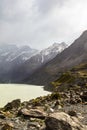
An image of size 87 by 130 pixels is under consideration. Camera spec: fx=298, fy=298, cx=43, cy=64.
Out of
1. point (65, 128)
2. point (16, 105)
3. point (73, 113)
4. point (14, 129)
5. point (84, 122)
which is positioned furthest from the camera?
point (16, 105)

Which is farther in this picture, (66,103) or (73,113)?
(66,103)

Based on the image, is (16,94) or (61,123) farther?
(16,94)

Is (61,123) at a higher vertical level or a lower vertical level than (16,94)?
lower

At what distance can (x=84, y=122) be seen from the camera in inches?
795

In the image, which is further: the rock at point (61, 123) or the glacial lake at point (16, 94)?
the glacial lake at point (16, 94)

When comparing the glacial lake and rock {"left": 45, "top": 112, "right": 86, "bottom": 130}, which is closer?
rock {"left": 45, "top": 112, "right": 86, "bottom": 130}

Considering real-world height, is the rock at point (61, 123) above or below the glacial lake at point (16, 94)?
below

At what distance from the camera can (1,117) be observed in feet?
73.5

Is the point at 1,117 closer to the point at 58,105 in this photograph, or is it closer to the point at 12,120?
the point at 12,120

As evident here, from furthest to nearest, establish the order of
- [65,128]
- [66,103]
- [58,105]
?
[66,103] < [58,105] < [65,128]

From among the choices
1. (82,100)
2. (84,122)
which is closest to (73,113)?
(84,122)

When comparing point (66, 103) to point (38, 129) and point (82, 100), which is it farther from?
point (38, 129)

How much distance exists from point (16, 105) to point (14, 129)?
18313mm

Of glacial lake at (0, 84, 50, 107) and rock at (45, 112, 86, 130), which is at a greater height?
glacial lake at (0, 84, 50, 107)
